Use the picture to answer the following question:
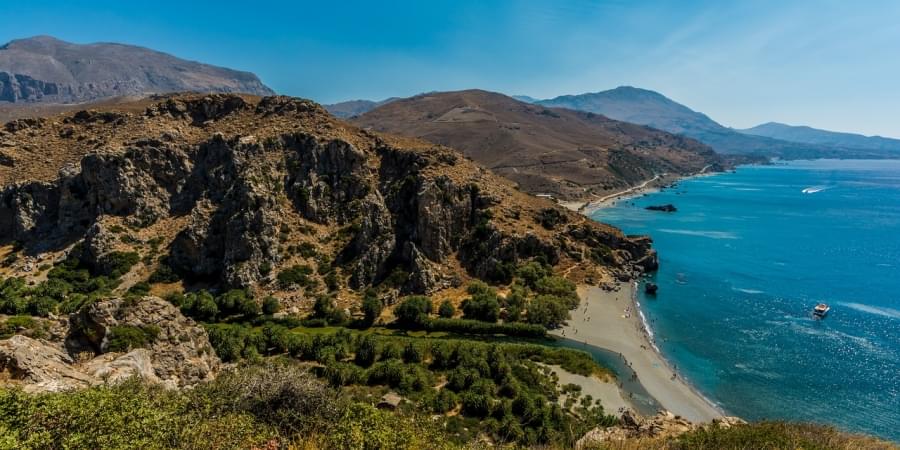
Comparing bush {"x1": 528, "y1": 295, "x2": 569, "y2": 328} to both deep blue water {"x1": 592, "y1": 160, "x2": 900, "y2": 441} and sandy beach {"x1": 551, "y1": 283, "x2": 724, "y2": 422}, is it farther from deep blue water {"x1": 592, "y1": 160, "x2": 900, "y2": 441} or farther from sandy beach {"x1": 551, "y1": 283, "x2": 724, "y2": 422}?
deep blue water {"x1": 592, "y1": 160, "x2": 900, "y2": 441}

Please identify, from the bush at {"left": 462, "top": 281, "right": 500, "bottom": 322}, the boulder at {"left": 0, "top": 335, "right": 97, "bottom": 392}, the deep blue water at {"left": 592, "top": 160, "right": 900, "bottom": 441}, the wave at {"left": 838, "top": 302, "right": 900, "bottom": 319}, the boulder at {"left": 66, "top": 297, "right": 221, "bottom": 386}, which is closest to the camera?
the boulder at {"left": 0, "top": 335, "right": 97, "bottom": 392}

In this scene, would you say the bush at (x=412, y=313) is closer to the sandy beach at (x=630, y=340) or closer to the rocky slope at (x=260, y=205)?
the rocky slope at (x=260, y=205)

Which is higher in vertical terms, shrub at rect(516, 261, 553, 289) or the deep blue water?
shrub at rect(516, 261, 553, 289)

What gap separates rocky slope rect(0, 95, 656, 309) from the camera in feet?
251

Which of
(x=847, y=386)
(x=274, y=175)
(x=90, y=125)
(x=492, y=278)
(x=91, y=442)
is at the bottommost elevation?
(x=847, y=386)

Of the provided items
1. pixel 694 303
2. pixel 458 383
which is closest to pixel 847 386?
pixel 694 303

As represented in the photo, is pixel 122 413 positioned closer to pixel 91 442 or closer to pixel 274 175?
pixel 91 442

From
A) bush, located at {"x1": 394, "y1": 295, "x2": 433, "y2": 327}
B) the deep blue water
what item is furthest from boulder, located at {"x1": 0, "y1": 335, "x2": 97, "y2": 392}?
the deep blue water

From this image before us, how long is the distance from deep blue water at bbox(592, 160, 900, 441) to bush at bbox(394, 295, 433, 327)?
37059mm

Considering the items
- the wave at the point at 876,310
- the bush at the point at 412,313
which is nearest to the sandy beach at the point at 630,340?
the bush at the point at 412,313

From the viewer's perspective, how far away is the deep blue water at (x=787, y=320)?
52500 millimetres

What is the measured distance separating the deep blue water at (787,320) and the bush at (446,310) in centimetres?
3273

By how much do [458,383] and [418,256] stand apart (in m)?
34.4

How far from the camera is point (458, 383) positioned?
1842 inches
